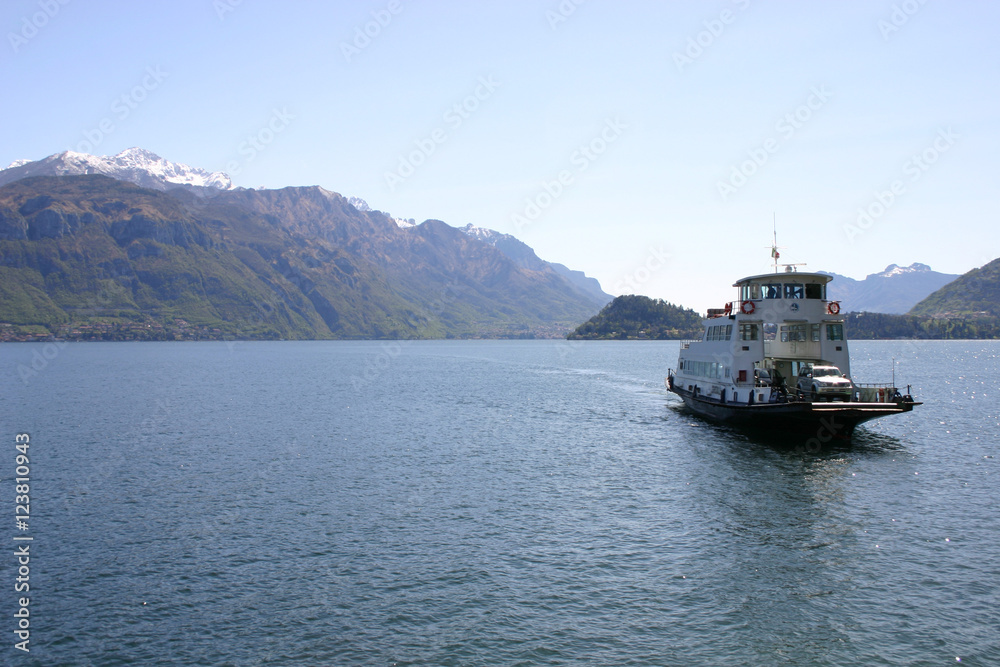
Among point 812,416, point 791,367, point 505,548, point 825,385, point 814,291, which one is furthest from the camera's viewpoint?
point 791,367

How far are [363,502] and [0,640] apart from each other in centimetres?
Result: 1953

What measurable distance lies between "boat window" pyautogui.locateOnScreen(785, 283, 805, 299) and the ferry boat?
94 millimetres

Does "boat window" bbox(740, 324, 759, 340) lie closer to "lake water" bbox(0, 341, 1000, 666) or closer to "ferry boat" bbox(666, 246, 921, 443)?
"ferry boat" bbox(666, 246, 921, 443)

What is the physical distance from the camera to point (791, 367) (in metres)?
63.8

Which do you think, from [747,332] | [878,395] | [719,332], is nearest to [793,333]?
[747,332]

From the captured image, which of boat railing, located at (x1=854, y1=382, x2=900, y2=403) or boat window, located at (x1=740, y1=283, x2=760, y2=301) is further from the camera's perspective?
boat window, located at (x1=740, y1=283, x2=760, y2=301)

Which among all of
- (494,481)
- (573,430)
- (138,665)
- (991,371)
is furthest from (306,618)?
(991,371)

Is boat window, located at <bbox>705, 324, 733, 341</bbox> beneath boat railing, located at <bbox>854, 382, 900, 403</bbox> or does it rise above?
above

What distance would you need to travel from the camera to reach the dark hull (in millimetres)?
53062

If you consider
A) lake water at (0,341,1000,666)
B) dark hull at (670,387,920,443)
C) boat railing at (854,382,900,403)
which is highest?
boat railing at (854,382,900,403)

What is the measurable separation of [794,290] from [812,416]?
14327mm

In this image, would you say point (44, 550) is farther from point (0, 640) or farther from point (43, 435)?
point (43, 435)

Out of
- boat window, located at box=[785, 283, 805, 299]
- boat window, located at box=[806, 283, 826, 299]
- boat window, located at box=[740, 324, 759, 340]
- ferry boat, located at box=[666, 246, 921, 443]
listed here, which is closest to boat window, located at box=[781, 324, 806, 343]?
ferry boat, located at box=[666, 246, 921, 443]

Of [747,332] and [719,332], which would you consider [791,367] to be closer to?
[747,332]
